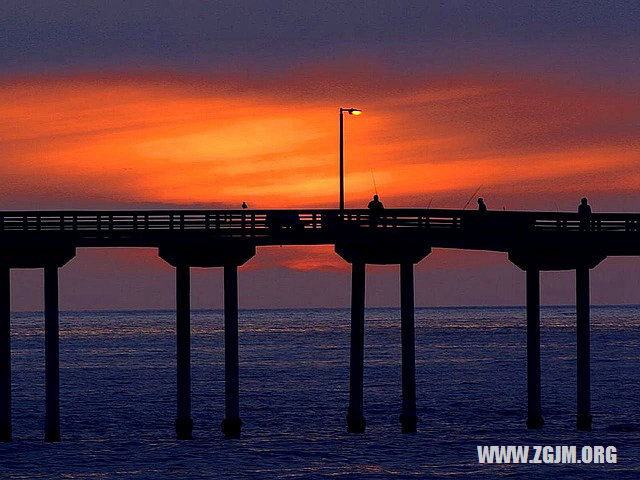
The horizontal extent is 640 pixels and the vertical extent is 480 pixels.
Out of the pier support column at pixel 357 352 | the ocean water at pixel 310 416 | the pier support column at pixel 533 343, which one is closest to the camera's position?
the ocean water at pixel 310 416

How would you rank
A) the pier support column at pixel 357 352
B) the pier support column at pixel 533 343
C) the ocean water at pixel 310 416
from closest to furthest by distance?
the ocean water at pixel 310 416
the pier support column at pixel 533 343
the pier support column at pixel 357 352

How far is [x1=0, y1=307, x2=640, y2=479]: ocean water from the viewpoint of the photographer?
3766 cm

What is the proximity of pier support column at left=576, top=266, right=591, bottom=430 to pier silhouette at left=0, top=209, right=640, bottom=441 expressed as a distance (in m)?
0.04

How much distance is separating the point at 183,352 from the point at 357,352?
246 inches

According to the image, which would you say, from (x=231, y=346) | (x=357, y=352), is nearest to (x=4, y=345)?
(x=231, y=346)

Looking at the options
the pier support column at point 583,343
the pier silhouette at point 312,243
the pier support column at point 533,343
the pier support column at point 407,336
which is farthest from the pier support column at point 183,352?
the pier support column at point 583,343

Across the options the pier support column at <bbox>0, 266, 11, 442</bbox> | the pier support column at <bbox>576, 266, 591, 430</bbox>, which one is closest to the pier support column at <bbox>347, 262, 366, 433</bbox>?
the pier support column at <bbox>576, 266, 591, 430</bbox>

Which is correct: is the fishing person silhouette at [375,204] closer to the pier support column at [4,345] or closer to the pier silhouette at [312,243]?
the pier silhouette at [312,243]

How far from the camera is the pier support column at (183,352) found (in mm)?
39812

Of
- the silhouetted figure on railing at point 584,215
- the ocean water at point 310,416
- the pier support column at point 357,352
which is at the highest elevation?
the silhouetted figure on railing at point 584,215

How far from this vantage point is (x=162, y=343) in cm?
14762

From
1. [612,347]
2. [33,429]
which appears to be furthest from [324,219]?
[612,347]

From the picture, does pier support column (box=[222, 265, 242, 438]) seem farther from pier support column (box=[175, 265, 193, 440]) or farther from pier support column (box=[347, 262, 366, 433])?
pier support column (box=[347, 262, 366, 433])

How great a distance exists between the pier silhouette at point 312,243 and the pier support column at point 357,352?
0.05m
